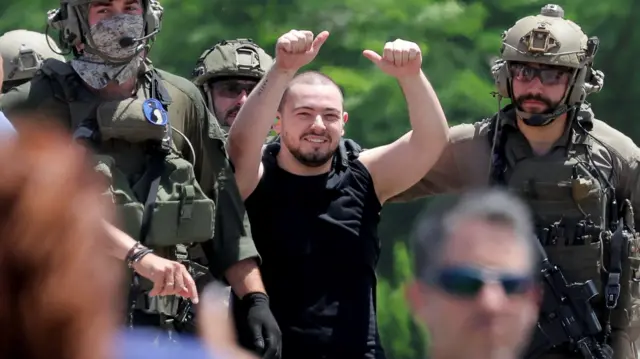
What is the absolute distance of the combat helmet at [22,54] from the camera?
22.7 ft

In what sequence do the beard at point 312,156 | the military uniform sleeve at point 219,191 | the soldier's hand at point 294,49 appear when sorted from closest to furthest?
the military uniform sleeve at point 219,191
the soldier's hand at point 294,49
the beard at point 312,156

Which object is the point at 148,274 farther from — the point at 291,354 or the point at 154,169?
the point at 291,354

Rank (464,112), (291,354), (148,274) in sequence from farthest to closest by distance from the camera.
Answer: (464,112) → (291,354) → (148,274)

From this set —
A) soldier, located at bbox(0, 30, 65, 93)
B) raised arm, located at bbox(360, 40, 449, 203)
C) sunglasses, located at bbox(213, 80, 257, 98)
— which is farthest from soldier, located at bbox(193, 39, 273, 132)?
raised arm, located at bbox(360, 40, 449, 203)

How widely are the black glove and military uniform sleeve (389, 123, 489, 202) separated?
133 cm

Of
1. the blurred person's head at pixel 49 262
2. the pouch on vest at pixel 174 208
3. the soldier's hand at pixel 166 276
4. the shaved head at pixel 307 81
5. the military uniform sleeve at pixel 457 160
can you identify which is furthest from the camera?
the military uniform sleeve at pixel 457 160

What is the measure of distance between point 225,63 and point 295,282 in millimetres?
2026

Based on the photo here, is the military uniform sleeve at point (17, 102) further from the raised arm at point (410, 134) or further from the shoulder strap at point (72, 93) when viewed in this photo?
the raised arm at point (410, 134)

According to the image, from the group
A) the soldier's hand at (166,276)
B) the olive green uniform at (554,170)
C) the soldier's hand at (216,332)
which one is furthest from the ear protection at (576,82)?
the soldier's hand at (216,332)

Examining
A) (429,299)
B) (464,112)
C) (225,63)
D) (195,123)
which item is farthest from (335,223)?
(464,112)

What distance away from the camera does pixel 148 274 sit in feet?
15.1

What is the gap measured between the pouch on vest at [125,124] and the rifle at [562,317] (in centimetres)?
202

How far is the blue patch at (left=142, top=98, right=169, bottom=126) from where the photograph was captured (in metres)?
4.84

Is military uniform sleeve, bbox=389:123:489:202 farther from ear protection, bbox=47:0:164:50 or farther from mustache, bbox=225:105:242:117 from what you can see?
ear protection, bbox=47:0:164:50
